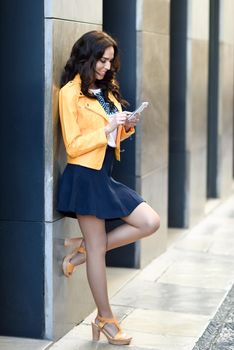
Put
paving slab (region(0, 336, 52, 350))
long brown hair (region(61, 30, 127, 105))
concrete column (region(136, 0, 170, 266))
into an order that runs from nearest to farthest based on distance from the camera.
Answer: long brown hair (region(61, 30, 127, 105)) < paving slab (region(0, 336, 52, 350)) < concrete column (region(136, 0, 170, 266))

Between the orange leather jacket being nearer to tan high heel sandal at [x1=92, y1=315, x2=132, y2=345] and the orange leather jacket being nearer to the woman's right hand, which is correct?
the woman's right hand

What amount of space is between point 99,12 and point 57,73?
3.54ft

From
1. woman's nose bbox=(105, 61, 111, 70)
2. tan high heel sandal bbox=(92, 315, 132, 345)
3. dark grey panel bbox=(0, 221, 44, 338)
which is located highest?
woman's nose bbox=(105, 61, 111, 70)

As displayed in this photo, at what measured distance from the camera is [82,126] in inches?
230

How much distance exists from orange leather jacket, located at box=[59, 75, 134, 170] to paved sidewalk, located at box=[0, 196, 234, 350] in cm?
130

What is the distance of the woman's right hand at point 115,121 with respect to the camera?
224 inches

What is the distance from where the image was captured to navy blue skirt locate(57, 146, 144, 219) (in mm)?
5832

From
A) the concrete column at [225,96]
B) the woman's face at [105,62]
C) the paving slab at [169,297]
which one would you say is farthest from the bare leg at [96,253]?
the concrete column at [225,96]

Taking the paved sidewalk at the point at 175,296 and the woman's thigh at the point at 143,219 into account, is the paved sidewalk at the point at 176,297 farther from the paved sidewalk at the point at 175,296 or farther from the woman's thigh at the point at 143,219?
the woman's thigh at the point at 143,219

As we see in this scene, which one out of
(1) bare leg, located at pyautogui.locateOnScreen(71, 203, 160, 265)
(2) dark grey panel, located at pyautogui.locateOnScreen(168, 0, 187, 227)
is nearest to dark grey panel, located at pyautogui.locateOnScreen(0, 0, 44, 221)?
(1) bare leg, located at pyautogui.locateOnScreen(71, 203, 160, 265)

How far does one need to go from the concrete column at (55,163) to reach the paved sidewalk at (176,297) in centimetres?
21

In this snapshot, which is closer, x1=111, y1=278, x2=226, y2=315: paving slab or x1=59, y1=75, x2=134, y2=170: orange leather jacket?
x1=59, y1=75, x2=134, y2=170: orange leather jacket

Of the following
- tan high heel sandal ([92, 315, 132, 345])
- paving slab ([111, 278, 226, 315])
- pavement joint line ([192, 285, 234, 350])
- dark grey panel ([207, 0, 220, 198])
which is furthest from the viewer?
dark grey panel ([207, 0, 220, 198])

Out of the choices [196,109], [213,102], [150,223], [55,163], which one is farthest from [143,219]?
[213,102]
